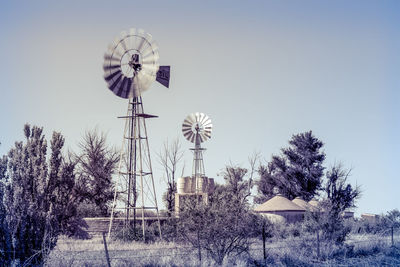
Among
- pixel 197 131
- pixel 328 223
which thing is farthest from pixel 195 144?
pixel 328 223

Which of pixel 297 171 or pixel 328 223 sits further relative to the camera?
pixel 297 171

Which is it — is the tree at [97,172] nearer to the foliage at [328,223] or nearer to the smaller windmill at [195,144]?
the smaller windmill at [195,144]

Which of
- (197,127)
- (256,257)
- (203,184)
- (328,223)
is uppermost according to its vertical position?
(197,127)

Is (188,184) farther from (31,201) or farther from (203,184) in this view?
(31,201)

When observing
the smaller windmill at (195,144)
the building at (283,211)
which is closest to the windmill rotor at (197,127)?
the smaller windmill at (195,144)

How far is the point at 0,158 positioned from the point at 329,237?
1376 centimetres

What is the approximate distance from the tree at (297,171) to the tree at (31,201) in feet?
132

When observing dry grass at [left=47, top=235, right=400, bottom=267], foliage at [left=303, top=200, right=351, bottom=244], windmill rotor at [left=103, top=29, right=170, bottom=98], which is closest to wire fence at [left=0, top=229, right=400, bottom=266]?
dry grass at [left=47, top=235, right=400, bottom=267]

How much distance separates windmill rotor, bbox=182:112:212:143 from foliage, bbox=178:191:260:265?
58.3 ft

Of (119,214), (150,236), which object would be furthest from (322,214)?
(119,214)

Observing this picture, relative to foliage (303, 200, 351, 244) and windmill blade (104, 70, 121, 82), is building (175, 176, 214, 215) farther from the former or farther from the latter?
foliage (303, 200, 351, 244)

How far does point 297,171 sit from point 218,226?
37.2 metres

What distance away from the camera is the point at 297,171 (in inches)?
2005

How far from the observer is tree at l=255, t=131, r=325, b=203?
5088 centimetres
